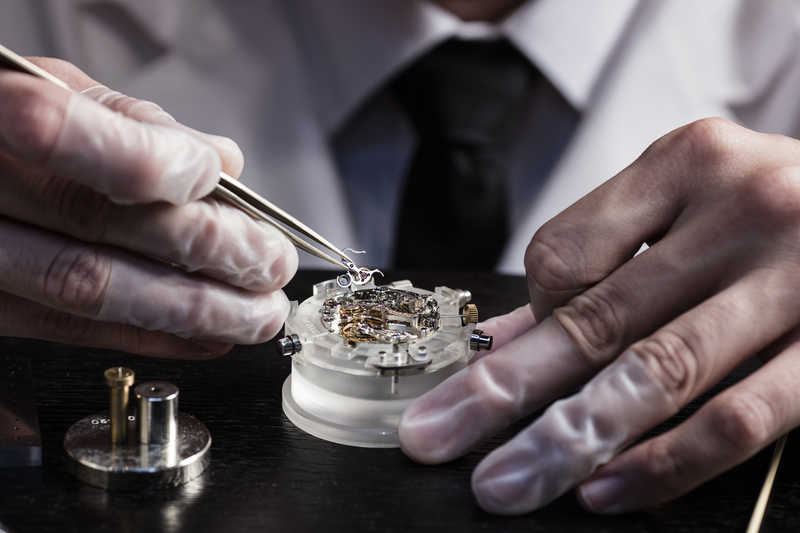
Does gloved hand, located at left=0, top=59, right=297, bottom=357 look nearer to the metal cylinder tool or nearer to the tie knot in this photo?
the metal cylinder tool

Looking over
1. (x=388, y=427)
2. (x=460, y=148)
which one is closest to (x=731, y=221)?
(x=388, y=427)

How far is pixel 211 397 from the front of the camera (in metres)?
0.74

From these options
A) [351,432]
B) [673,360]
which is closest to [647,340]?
[673,360]

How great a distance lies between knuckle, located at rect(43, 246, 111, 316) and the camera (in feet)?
2.21

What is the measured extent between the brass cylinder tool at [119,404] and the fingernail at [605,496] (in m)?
0.34

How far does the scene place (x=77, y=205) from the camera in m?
0.65

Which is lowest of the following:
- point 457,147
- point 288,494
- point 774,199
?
point 288,494

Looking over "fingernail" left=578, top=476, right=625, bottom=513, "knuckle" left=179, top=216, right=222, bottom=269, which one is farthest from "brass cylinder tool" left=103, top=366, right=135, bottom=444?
"fingernail" left=578, top=476, right=625, bottom=513

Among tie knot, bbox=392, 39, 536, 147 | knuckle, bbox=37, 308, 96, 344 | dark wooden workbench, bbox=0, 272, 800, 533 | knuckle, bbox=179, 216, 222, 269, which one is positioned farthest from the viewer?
tie knot, bbox=392, 39, 536, 147

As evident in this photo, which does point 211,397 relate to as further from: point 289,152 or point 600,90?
point 600,90

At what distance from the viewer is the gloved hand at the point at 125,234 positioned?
1.92 ft

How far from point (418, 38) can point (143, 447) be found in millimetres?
979

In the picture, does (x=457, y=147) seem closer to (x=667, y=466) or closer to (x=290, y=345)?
(x=290, y=345)

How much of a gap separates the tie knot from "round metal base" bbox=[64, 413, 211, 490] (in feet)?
2.89
